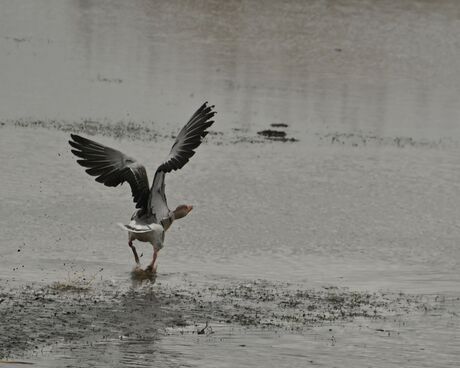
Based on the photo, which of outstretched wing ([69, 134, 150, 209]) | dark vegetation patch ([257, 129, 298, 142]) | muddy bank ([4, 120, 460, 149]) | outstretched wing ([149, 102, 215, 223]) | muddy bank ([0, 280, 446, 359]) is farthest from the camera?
dark vegetation patch ([257, 129, 298, 142])

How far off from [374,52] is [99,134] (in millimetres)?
16455

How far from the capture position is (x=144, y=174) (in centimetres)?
1418

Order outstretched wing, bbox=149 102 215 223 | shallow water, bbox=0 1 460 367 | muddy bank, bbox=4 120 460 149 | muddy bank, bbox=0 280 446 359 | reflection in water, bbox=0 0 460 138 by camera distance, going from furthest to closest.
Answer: reflection in water, bbox=0 0 460 138, muddy bank, bbox=4 120 460 149, outstretched wing, bbox=149 102 215 223, shallow water, bbox=0 1 460 367, muddy bank, bbox=0 280 446 359

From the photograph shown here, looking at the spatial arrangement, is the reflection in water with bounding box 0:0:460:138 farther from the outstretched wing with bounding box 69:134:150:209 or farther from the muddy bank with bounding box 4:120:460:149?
the outstretched wing with bounding box 69:134:150:209

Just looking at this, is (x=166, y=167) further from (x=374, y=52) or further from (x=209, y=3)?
(x=209, y=3)

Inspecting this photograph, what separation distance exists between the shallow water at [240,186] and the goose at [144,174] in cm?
54

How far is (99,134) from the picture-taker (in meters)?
23.9


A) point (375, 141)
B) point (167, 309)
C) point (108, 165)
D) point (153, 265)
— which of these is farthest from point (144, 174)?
point (375, 141)

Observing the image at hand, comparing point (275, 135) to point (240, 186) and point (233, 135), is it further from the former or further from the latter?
point (240, 186)

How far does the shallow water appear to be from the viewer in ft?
38.0

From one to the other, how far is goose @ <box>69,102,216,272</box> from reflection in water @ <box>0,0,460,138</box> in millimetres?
11310

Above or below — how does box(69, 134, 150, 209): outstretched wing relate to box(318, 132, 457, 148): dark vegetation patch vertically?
above

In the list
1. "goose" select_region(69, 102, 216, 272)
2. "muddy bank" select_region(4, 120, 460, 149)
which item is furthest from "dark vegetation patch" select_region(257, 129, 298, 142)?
"goose" select_region(69, 102, 216, 272)

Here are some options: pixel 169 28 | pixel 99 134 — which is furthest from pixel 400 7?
pixel 99 134
